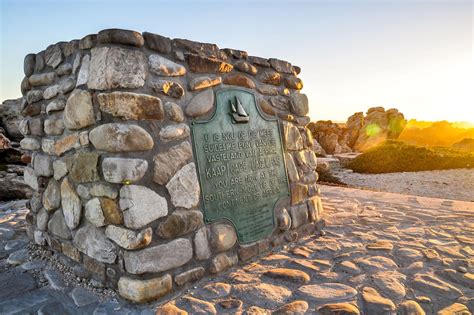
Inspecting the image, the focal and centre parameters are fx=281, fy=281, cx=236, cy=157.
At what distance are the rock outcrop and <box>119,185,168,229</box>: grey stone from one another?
1440 centimetres

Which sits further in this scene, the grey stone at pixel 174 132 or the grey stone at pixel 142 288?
the grey stone at pixel 174 132

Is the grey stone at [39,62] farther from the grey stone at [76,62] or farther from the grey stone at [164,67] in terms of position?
the grey stone at [164,67]

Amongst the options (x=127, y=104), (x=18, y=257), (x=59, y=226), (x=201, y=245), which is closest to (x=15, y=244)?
(x=18, y=257)

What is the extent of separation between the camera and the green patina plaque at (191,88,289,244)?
6.96ft

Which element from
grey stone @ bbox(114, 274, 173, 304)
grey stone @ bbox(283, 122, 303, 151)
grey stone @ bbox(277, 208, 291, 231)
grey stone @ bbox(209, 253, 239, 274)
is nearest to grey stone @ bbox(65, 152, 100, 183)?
grey stone @ bbox(114, 274, 173, 304)

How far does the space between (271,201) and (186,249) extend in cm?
98

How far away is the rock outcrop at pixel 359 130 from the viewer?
17328mm

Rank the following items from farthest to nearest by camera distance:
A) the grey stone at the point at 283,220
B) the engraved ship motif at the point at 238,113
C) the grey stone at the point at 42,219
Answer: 1. the grey stone at the point at 283,220
2. the grey stone at the point at 42,219
3. the engraved ship motif at the point at 238,113

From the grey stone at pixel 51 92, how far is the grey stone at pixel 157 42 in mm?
866

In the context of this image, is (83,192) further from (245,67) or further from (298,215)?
(298,215)

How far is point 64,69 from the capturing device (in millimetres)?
2049

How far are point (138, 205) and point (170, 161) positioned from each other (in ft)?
1.16

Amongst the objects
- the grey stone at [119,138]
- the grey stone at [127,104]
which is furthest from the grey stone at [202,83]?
the grey stone at [119,138]

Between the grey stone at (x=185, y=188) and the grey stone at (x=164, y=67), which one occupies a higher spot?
the grey stone at (x=164, y=67)
